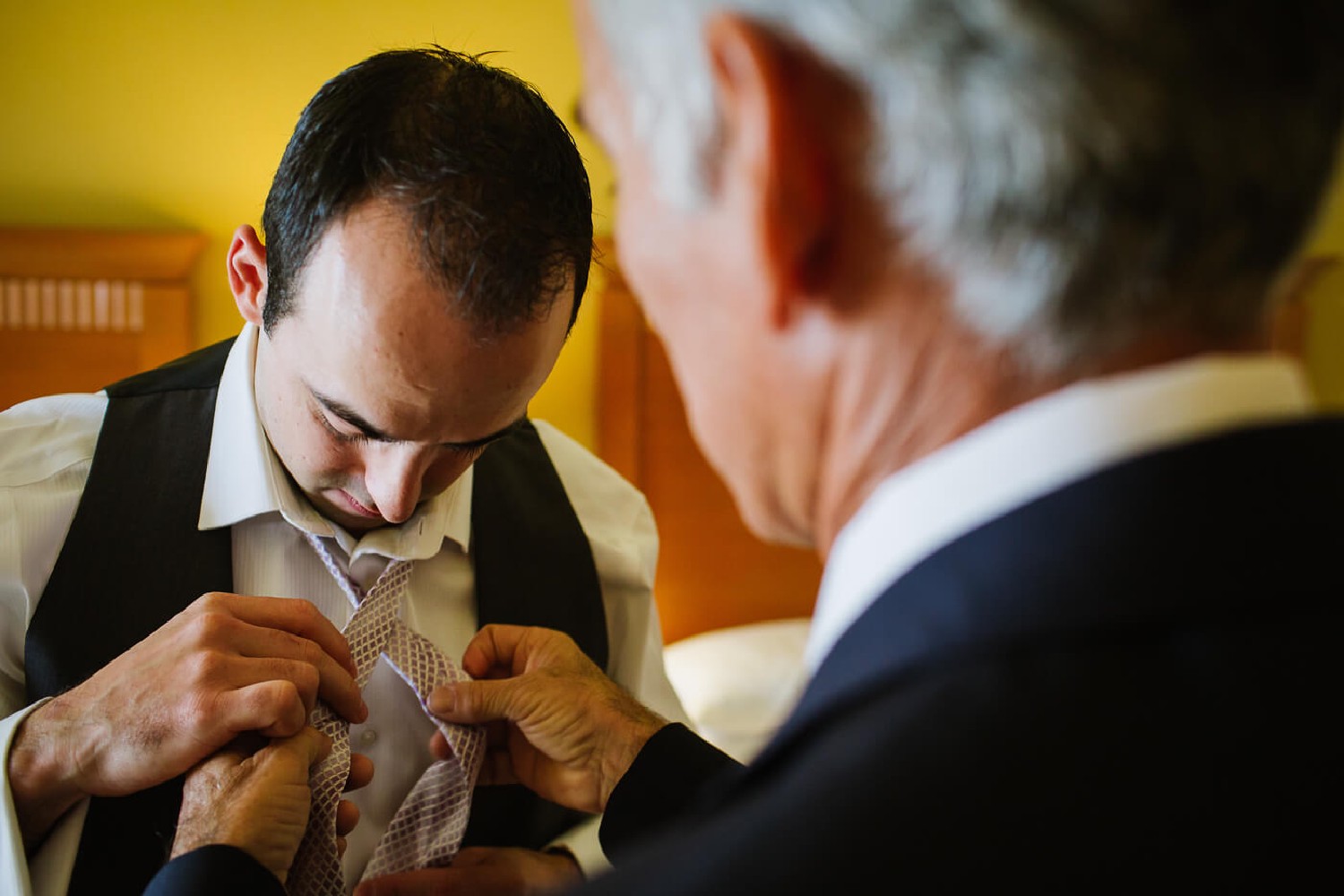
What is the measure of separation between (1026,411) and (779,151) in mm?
157

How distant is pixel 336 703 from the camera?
98cm

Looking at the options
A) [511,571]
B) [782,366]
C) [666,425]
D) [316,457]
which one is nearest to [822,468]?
[782,366]

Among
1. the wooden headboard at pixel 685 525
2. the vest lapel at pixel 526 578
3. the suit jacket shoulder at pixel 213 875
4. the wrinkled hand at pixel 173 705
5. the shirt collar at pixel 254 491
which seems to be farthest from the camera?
the wooden headboard at pixel 685 525

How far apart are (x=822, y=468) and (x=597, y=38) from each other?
25 centimetres

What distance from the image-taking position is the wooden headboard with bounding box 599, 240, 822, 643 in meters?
2.75

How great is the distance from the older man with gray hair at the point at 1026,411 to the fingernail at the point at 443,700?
0.59 meters

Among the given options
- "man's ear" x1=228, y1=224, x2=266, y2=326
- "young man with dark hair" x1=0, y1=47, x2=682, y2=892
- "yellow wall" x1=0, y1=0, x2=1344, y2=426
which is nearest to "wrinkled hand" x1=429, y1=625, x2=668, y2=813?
"young man with dark hair" x1=0, y1=47, x2=682, y2=892

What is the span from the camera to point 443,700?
3.39 feet

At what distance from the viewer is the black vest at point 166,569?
1.01 m

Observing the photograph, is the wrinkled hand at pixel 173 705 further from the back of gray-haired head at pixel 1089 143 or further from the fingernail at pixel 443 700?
the back of gray-haired head at pixel 1089 143

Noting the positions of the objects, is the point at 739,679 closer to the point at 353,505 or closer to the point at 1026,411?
the point at 353,505

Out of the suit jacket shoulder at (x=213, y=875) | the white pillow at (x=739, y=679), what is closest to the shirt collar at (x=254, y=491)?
the suit jacket shoulder at (x=213, y=875)

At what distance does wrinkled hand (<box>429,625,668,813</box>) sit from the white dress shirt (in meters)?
0.13

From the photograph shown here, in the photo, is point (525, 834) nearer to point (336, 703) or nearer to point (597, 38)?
point (336, 703)
